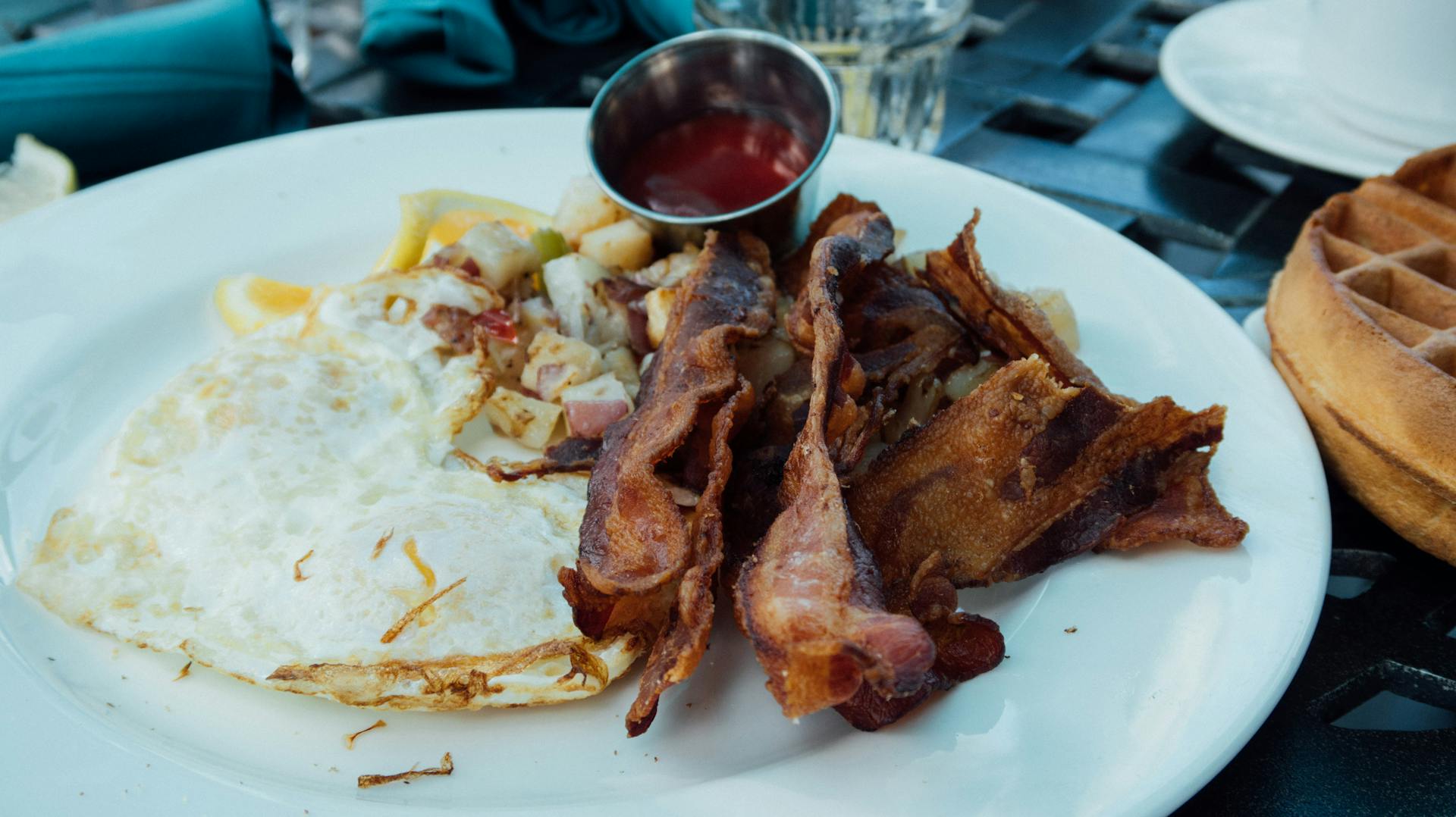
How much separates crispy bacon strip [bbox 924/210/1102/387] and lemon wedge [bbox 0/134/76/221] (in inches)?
95.4

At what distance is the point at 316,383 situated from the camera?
1994 mm

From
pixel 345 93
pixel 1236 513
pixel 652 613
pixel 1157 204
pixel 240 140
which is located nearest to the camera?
pixel 652 613

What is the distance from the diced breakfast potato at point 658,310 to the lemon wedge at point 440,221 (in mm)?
527

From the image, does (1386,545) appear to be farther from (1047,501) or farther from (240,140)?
(240,140)

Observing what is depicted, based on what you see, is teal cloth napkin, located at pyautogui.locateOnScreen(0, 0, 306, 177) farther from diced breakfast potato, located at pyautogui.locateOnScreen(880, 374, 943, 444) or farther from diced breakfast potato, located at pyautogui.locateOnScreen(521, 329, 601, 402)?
diced breakfast potato, located at pyautogui.locateOnScreen(880, 374, 943, 444)

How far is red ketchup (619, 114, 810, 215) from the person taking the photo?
7.87ft

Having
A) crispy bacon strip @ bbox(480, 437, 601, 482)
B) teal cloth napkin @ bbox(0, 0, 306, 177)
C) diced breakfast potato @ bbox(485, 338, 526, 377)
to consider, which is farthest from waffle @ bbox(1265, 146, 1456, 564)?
teal cloth napkin @ bbox(0, 0, 306, 177)

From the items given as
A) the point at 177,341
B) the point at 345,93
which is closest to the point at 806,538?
the point at 177,341

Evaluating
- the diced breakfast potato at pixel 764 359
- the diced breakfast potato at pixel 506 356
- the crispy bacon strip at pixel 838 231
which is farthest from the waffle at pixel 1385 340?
the diced breakfast potato at pixel 506 356

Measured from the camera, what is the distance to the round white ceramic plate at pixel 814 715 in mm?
1320

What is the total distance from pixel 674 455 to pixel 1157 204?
6.09 ft

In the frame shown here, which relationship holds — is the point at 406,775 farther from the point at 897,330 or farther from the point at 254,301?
the point at 254,301

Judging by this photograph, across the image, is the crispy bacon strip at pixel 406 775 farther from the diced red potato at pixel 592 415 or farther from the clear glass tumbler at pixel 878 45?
the clear glass tumbler at pixel 878 45

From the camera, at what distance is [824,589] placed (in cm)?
128
